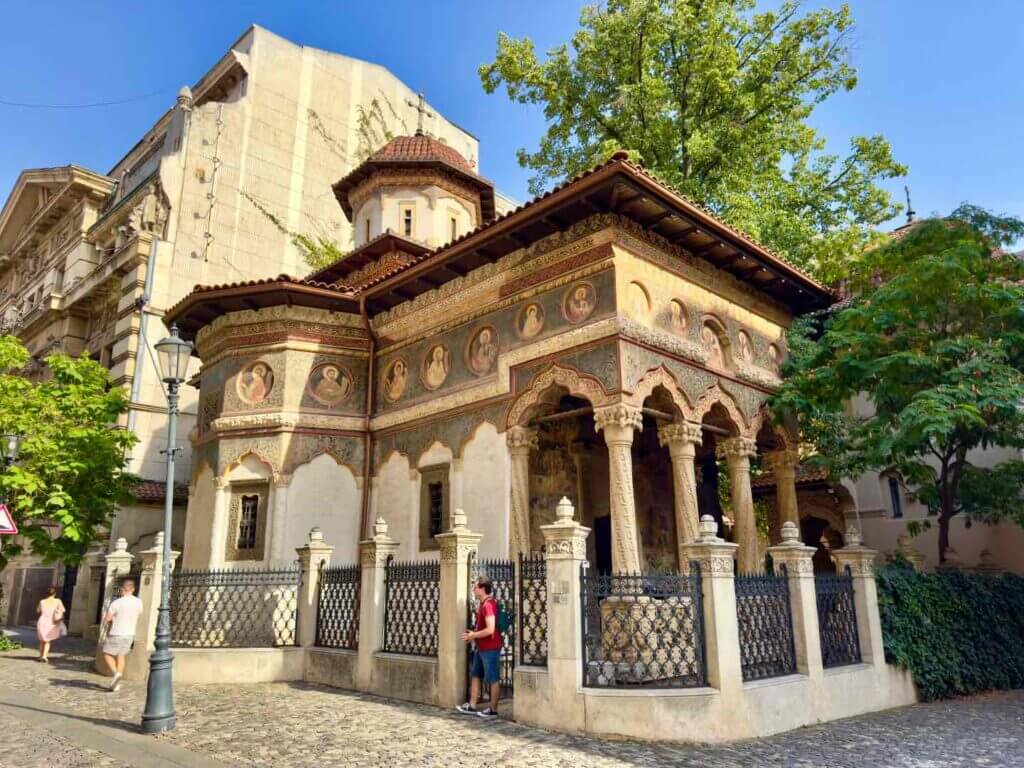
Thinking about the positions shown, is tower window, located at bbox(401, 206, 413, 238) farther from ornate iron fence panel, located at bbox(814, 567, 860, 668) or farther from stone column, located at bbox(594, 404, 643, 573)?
ornate iron fence panel, located at bbox(814, 567, 860, 668)

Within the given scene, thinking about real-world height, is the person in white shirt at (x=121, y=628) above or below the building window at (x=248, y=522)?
below

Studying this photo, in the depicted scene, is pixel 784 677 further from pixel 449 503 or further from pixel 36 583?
pixel 36 583

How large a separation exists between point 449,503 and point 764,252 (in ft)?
21.5

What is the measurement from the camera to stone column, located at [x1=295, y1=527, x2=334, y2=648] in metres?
10.2

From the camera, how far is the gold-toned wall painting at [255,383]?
13141 millimetres

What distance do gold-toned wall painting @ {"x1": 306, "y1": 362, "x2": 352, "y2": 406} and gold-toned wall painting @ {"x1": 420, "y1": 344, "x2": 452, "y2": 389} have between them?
1728mm

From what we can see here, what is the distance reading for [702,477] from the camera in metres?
15.3

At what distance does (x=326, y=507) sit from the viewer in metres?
12.9

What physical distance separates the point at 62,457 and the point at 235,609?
680 centimetres

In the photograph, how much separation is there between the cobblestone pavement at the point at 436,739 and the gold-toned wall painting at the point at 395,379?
559 centimetres

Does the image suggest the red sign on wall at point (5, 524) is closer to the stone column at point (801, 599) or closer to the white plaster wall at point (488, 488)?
the white plaster wall at point (488, 488)

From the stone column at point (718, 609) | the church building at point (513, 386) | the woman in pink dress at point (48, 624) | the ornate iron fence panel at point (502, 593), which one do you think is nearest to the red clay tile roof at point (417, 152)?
the church building at point (513, 386)

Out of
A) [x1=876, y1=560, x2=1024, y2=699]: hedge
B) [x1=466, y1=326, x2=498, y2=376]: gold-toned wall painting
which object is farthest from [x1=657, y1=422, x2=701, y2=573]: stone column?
[x1=466, y1=326, x2=498, y2=376]: gold-toned wall painting

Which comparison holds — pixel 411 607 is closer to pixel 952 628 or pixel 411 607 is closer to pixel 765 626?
pixel 765 626
